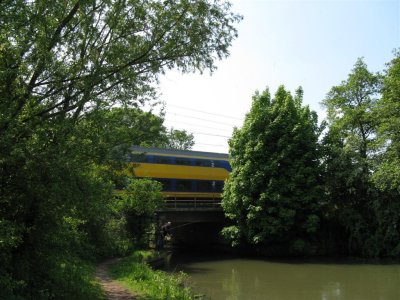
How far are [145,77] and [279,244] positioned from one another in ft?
72.2

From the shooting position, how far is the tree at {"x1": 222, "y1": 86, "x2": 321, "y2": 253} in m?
27.3

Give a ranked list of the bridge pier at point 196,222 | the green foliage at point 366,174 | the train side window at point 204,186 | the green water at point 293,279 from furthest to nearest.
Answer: the train side window at point 204,186 < the bridge pier at point 196,222 < the green foliage at point 366,174 < the green water at point 293,279

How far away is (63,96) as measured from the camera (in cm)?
885

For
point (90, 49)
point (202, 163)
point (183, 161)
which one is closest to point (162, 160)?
point (183, 161)

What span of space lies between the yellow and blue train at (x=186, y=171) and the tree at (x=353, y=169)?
29.2 ft

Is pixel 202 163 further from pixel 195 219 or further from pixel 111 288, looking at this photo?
pixel 111 288

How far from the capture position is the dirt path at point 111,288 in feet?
35.1

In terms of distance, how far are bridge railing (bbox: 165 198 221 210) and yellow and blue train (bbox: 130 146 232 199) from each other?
0.39 metres

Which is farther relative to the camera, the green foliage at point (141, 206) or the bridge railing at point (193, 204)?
the bridge railing at point (193, 204)

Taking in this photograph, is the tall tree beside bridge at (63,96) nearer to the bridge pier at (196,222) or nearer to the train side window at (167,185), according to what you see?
the bridge pier at (196,222)

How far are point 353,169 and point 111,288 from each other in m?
21.2

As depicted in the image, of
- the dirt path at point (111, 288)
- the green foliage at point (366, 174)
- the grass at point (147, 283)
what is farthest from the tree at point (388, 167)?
the dirt path at point (111, 288)

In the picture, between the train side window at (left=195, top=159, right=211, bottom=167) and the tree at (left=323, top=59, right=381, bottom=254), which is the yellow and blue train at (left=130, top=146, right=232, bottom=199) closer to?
the train side window at (left=195, top=159, right=211, bottom=167)

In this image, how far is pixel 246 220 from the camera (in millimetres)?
28141
